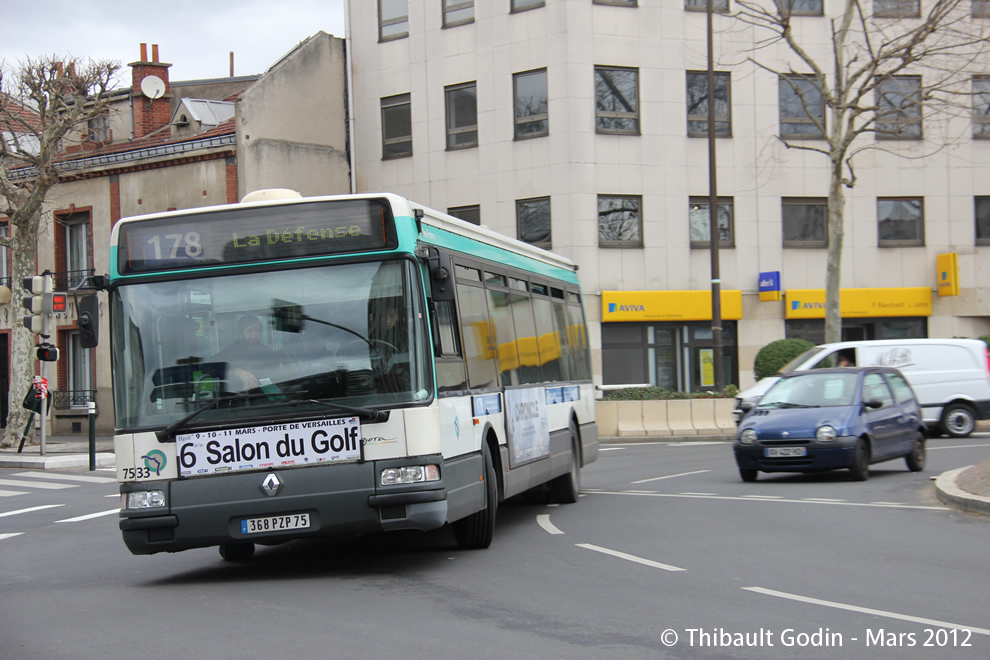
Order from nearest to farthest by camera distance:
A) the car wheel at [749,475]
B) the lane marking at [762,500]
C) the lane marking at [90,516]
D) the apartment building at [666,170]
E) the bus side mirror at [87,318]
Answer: the bus side mirror at [87,318] < the lane marking at [762,500] < the lane marking at [90,516] < the car wheel at [749,475] < the apartment building at [666,170]

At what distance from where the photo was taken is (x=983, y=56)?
119 feet

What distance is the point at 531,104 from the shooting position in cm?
3425

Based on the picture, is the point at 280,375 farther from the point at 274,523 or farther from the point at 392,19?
the point at 392,19

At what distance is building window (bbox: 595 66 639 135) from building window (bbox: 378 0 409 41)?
21.7ft

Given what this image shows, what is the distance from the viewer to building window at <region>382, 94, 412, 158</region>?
36219mm

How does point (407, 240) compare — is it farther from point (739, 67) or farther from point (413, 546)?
point (739, 67)

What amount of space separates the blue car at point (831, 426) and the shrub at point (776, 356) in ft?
46.2

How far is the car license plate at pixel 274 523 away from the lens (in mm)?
8336

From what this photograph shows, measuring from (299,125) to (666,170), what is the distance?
1131 cm

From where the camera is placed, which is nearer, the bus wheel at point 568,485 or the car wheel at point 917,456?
the bus wheel at point 568,485

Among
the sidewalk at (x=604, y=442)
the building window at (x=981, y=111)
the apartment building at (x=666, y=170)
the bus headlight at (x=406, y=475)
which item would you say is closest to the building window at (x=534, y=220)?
the apartment building at (x=666, y=170)

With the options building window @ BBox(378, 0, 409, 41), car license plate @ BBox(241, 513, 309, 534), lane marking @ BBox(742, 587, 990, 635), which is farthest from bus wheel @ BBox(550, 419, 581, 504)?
building window @ BBox(378, 0, 409, 41)

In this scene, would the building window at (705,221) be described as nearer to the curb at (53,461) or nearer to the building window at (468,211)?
the building window at (468,211)

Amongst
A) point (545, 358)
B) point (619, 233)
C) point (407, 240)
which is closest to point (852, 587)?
point (407, 240)
